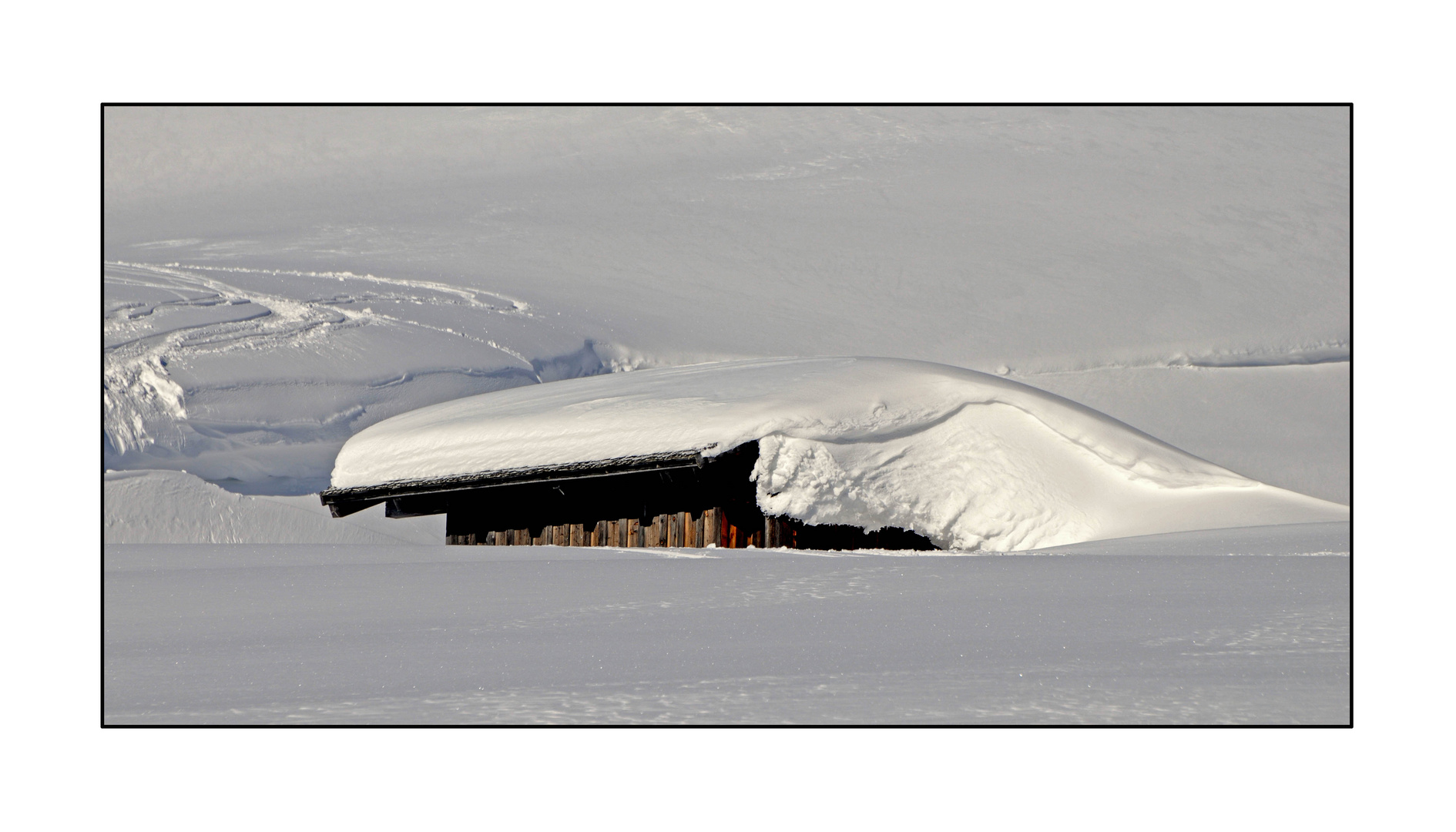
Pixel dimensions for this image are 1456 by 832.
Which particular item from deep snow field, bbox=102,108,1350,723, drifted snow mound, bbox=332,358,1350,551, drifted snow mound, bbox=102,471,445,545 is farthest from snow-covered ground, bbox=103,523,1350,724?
drifted snow mound, bbox=102,471,445,545

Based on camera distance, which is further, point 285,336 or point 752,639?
point 285,336

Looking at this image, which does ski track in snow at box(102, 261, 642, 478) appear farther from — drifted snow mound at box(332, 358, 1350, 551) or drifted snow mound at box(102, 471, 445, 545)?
drifted snow mound at box(332, 358, 1350, 551)

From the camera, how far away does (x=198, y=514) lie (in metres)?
18.2

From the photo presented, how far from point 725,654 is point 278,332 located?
1232 centimetres

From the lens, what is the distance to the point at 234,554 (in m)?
6.07

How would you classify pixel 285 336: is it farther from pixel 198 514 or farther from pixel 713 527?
pixel 713 527

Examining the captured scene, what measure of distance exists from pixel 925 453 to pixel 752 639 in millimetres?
3370

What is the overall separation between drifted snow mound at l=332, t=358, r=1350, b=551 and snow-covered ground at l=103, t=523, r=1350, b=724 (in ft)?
4.25

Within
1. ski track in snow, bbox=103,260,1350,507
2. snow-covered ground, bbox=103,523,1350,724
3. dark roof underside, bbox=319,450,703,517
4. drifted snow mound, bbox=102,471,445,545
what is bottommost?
drifted snow mound, bbox=102,471,445,545

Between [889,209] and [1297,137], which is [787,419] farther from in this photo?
[1297,137]

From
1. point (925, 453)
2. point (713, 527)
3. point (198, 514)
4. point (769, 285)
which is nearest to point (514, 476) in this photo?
point (713, 527)

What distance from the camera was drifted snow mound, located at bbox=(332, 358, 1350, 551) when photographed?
6711mm

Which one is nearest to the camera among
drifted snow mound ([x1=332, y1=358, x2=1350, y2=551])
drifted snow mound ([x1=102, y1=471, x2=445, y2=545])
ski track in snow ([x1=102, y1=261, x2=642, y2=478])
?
drifted snow mound ([x1=332, y1=358, x2=1350, y2=551])

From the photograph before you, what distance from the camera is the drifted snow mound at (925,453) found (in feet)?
22.0
